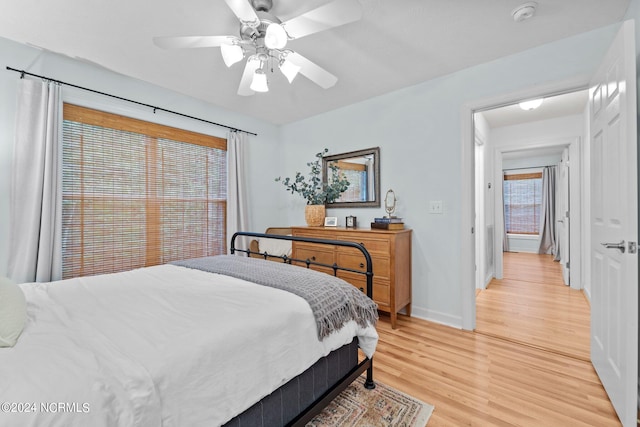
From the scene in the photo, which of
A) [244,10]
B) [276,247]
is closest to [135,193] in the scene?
[276,247]

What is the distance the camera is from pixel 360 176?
340cm

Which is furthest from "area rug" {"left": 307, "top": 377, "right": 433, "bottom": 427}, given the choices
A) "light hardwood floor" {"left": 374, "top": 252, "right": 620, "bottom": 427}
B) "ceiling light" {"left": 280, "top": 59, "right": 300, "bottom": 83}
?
"ceiling light" {"left": 280, "top": 59, "right": 300, "bottom": 83}

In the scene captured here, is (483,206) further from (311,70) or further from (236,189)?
(236,189)

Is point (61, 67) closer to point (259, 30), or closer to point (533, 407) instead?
point (259, 30)

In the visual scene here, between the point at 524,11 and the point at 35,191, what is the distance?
3.71m

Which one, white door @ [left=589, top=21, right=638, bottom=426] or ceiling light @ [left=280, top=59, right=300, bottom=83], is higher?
ceiling light @ [left=280, top=59, right=300, bottom=83]

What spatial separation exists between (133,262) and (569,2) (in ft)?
13.2

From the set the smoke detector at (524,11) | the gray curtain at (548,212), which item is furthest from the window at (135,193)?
the gray curtain at (548,212)

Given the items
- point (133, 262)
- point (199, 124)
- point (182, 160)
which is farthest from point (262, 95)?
point (133, 262)

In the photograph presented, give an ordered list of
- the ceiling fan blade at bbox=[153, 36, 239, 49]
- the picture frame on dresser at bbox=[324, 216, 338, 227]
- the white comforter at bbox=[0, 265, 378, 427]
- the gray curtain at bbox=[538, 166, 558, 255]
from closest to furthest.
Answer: the white comforter at bbox=[0, 265, 378, 427], the ceiling fan blade at bbox=[153, 36, 239, 49], the picture frame on dresser at bbox=[324, 216, 338, 227], the gray curtain at bbox=[538, 166, 558, 255]

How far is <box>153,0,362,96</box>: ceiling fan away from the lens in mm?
1446

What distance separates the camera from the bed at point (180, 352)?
0.73 metres

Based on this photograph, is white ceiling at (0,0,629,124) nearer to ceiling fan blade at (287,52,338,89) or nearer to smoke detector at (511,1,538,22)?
smoke detector at (511,1,538,22)

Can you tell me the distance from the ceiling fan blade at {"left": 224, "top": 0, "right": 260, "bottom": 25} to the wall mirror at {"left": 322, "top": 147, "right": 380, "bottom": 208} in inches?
77.8
